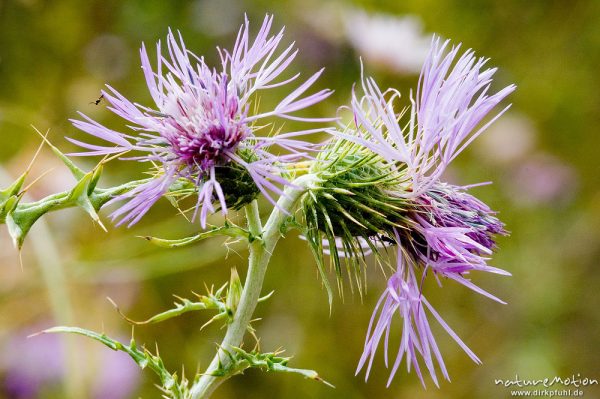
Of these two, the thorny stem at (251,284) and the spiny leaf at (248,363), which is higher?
the thorny stem at (251,284)

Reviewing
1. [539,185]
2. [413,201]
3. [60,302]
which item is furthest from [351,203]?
[539,185]

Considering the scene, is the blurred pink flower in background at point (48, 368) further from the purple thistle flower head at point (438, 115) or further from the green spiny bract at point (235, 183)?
the purple thistle flower head at point (438, 115)

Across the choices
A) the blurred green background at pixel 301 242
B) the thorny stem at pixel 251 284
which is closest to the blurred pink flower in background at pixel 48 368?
the blurred green background at pixel 301 242

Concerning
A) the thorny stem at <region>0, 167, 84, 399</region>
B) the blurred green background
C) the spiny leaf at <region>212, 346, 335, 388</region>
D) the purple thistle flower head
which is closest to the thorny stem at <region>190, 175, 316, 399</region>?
the spiny leaf at <region>212, 346, 335, 388</region>

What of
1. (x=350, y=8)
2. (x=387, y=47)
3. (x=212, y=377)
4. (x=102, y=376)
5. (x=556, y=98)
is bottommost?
(x=102, y=376)

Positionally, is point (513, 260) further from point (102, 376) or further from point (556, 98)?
point (102, 376)

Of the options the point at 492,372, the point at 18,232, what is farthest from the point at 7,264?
the point at 492,372

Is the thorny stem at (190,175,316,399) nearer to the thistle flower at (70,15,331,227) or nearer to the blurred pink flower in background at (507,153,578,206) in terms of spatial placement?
the thistle flower at (70,15,331,227)

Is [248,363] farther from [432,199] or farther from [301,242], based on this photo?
[301,242]
